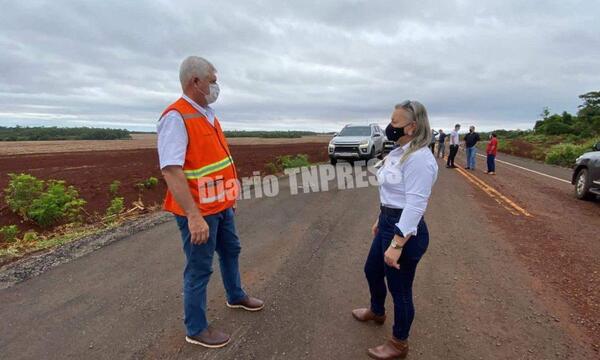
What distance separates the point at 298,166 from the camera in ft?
49.0

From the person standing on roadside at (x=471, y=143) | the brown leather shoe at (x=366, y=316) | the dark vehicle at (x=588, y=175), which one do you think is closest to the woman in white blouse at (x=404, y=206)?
the brown leather shoe at (x=366, y=316)

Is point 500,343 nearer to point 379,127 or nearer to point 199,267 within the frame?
point 199,267

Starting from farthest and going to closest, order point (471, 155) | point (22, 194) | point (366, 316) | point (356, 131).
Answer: point (356, 131), point (471, 155), point (22, 194), point (366, 316)

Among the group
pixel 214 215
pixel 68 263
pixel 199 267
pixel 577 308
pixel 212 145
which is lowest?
pixel 577 308

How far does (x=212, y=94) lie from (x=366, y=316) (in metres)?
2.30

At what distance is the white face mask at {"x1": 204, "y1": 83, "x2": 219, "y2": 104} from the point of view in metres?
2.60

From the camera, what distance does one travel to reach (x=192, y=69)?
249cm

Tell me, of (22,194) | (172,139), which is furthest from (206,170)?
(22,194)

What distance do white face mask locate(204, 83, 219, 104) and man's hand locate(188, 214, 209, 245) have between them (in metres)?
0.87

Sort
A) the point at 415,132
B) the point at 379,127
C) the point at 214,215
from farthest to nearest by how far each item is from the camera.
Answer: the point at 379,127, the point at 214,215, the point at 415,132

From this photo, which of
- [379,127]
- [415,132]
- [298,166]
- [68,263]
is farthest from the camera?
[379,127]

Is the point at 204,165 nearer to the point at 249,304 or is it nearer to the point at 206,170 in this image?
the point at 206,170

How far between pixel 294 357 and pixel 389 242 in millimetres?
1135

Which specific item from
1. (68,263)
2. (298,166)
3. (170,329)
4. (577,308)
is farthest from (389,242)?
(298,166)
